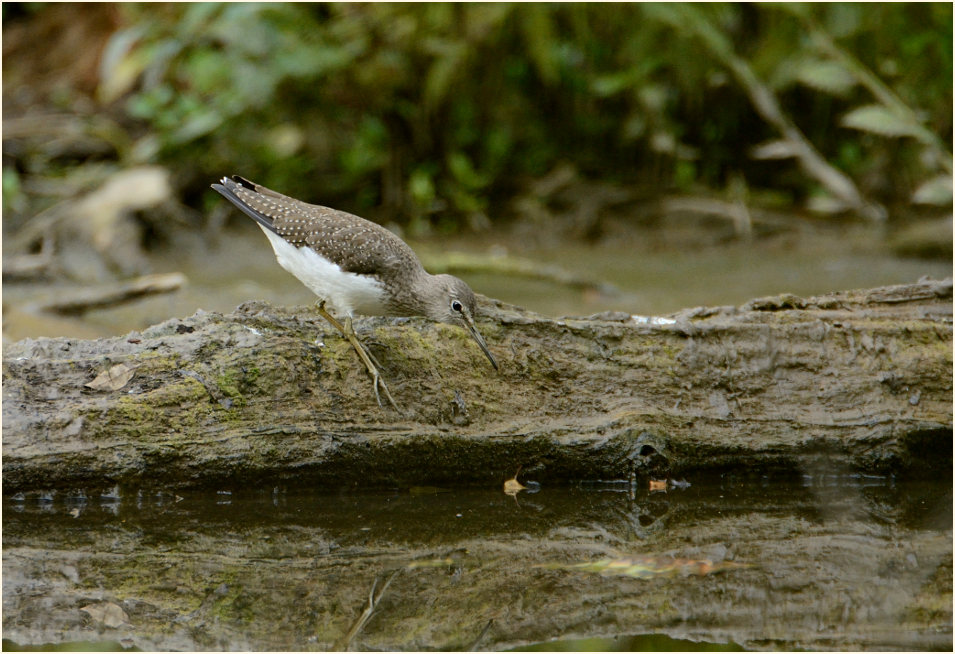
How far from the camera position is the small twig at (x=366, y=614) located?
11.7 feet

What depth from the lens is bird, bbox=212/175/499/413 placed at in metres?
5.22

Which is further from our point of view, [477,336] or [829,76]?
[829,76]

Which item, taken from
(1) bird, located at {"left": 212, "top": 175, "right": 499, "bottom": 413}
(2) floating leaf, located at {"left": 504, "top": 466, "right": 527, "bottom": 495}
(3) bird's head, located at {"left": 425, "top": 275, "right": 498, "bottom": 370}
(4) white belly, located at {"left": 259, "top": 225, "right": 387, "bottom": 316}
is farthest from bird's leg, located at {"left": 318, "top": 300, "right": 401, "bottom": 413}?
(2) floating leaf, located at {"left": 504, "top": 466, "right": 527, "bottom": 495}

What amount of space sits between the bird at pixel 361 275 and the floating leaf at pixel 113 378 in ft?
3.61

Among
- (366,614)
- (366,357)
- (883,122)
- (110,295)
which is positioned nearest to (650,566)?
(366,614)

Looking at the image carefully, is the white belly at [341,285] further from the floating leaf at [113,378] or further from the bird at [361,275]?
the floating leaf at [113,378]

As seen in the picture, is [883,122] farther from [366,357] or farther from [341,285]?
[366,357]

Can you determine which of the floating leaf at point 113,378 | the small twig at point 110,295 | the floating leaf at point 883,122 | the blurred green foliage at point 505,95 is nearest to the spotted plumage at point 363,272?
the floating leaf at point 113,378

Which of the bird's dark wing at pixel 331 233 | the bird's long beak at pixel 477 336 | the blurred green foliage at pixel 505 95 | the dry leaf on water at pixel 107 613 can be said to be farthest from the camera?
the blurred green foliage at pixel 505 95

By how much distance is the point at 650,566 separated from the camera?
4.17m

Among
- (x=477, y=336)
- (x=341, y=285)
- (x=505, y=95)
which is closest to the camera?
(x=477, y=336)

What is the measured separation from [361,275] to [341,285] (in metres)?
0.12

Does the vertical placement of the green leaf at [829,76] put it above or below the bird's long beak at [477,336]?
above

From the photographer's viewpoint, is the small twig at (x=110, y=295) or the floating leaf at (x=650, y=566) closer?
the floating leaf at (x=650, y=566)
